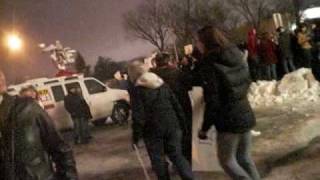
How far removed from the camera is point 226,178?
8602 mm

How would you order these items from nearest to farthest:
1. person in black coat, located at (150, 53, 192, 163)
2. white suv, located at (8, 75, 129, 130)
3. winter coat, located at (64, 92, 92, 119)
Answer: person in black coat, located at (150, 53, 192, 163)
winter coat, located at (64, 92, 92, 119)
white suv, located at (8, 75, 129, 130)

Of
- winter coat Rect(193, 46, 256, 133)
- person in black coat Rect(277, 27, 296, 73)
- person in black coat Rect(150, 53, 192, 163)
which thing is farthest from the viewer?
person in black coat Rect(277, 27, 296, 73)

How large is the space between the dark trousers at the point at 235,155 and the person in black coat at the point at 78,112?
10.9 m

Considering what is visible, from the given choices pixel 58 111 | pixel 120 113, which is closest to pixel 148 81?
pixel 58 111

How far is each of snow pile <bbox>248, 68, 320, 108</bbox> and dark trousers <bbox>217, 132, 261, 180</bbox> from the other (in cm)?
955

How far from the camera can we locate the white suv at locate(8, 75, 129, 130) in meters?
20.1

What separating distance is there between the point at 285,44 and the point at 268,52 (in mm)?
533

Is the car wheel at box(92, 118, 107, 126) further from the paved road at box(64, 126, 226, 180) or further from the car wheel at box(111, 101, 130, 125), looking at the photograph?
the paved road at box(64, 126, 226, 180)

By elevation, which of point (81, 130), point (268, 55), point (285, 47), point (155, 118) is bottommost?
point (81, 130)

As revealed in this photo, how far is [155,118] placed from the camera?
7.25 m

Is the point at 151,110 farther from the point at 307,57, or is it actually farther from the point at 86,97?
the point at 86,97

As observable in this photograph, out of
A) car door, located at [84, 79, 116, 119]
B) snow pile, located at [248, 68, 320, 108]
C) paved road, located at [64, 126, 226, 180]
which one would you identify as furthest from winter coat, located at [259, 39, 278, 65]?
car door, located at [84, 79, 116, 119]

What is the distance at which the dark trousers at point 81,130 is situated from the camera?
1697cm

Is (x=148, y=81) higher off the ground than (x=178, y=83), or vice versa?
(x=148, y=81)
